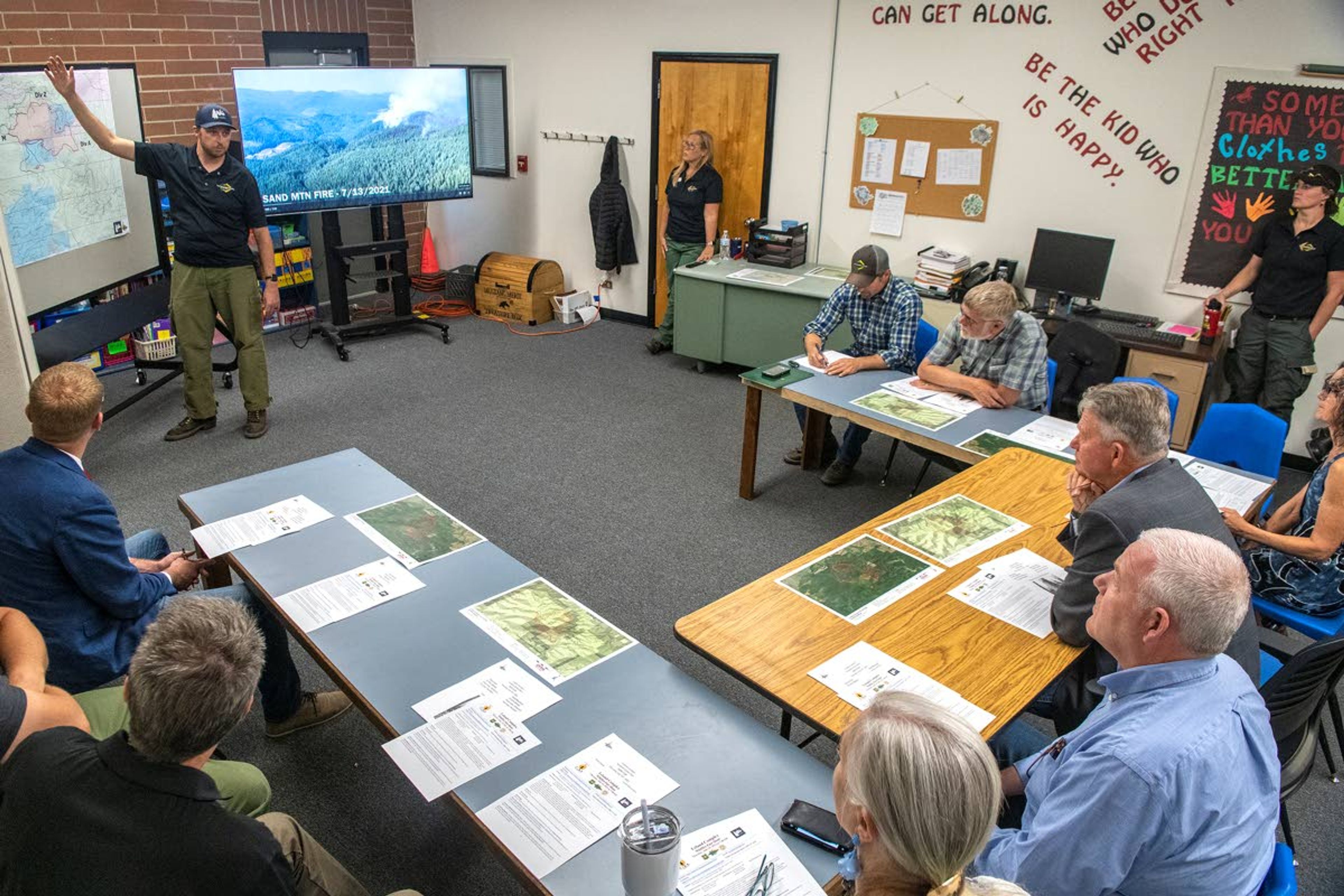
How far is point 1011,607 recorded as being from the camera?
2.35 metres

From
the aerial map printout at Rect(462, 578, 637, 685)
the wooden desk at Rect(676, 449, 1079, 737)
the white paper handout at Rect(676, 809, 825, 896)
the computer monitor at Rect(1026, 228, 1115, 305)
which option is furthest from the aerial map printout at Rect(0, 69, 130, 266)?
the computer monitor at Rect(1026, 228, 1115, 305)

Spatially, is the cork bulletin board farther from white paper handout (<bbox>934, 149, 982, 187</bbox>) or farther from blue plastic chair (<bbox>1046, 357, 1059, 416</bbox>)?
blue plastic chair (<bbox>1046, 357, 1059, 416</bbox>)

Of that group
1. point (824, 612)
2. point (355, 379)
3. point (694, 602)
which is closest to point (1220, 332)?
point (694, 602)

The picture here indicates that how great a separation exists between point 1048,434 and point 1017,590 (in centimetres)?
127

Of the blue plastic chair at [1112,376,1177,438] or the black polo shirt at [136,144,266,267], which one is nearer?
the blue plastic chair at [1112,376,1177,438]

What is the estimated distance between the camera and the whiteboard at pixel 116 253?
14.0 feet

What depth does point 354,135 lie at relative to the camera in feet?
20.7

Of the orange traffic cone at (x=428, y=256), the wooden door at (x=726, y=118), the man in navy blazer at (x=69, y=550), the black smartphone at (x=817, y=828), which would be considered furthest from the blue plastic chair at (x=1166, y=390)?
the orange traffic cone at (x=428, y=256)

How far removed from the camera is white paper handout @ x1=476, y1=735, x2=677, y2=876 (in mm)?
1627

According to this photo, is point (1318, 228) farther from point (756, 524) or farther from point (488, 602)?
point (488, 602)

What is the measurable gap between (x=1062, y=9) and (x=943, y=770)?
5160 mm

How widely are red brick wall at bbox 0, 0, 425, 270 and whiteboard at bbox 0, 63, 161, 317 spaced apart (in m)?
0.49

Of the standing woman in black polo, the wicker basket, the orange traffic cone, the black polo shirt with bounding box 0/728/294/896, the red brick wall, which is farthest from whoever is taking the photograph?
the orange traffic cone

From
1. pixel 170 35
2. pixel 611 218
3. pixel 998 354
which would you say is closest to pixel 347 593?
pixel 998 354
